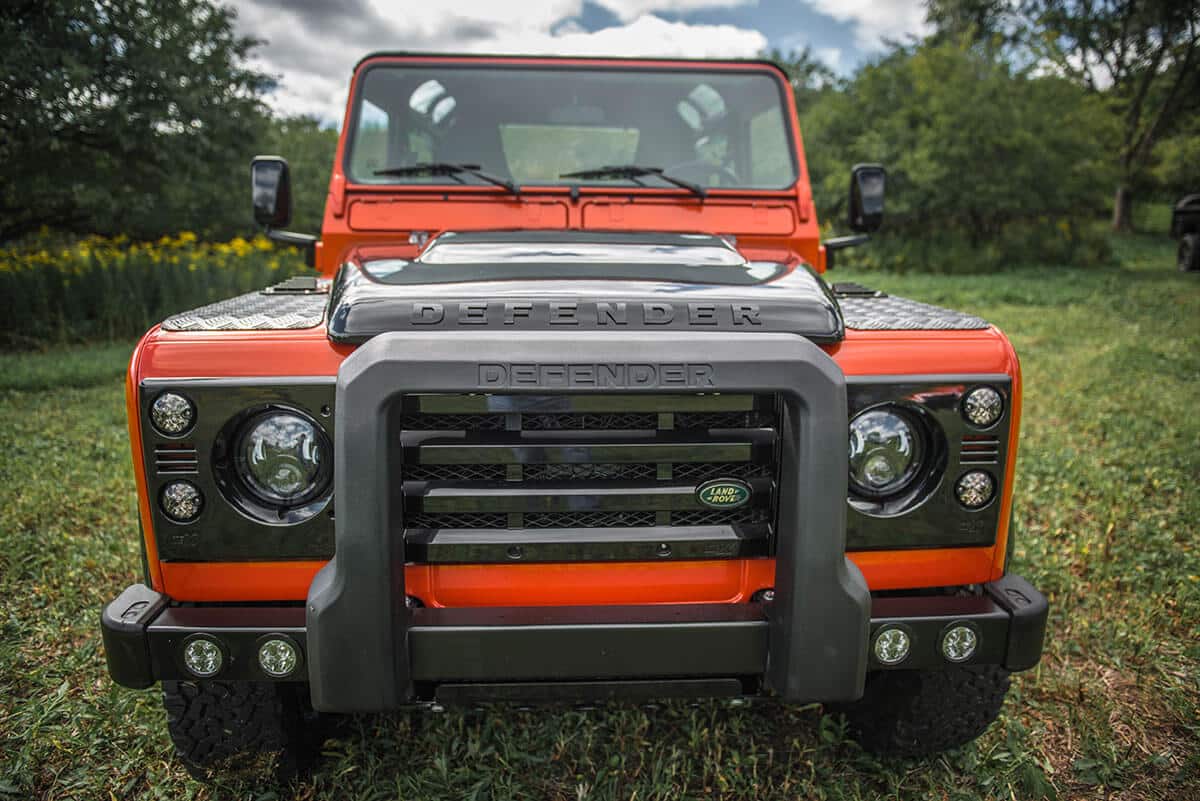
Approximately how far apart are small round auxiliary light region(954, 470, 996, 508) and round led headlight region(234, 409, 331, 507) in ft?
4.45

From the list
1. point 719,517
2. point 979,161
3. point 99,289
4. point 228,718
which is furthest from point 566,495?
point 979,161

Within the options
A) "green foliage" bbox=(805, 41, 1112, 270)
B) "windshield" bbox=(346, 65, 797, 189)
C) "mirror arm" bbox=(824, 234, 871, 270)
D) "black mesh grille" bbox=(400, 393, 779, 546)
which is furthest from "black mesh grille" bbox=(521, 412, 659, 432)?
"green foliage" bbox=(805, 41, 1112, 270)

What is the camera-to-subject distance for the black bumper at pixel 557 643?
160 cm

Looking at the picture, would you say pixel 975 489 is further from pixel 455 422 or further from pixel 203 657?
pixel 203 657

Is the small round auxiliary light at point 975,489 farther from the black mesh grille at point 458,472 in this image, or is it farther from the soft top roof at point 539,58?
the soft top roof at point 539,58

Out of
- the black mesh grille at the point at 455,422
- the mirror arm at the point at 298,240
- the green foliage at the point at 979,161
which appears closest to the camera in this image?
the black mesh grille at the point at 455,422

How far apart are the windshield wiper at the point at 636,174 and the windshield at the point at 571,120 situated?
3.0 inches

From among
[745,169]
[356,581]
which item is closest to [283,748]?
[356,581]

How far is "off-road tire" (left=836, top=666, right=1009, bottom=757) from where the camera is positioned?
2.09m

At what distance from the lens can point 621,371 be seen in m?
1.51

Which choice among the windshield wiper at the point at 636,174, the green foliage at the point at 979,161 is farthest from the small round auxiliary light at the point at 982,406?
the green foliage at the point at 979,161

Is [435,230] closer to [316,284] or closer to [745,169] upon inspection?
[316,284]

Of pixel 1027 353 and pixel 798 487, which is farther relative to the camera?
pixel 1027 353

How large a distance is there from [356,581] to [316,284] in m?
1.26
